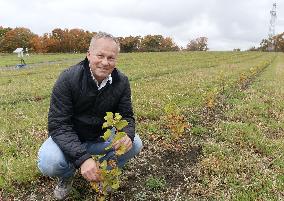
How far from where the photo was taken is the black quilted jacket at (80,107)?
613 centimetres

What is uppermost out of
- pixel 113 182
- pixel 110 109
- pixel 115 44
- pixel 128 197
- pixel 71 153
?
pixel 115 44

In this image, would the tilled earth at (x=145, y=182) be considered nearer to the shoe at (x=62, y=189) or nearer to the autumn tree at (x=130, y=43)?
the shoe at (x=62, y=189)

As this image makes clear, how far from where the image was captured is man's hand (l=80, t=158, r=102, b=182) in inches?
227

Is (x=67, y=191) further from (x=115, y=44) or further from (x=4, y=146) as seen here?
(x=4, y=146)

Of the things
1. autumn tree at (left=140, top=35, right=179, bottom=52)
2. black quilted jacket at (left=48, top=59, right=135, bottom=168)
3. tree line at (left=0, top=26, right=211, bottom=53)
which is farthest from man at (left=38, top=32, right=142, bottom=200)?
autumn tree at (left=140, top=35, right=179, bottom=52)

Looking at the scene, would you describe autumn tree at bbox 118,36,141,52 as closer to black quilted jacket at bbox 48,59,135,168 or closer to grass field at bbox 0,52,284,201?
grass field at bbox 0,52,284,201

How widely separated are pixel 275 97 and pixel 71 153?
1403 centimetres

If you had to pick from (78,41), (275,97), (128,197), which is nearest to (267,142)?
(128,197)

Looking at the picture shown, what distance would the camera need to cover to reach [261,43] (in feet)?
627

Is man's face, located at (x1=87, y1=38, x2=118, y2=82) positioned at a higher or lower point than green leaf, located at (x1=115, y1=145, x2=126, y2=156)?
higher

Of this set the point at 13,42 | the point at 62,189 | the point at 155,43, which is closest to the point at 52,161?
the point at 62,189

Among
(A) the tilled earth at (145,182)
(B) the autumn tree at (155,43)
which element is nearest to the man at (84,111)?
(A) the tilled earth at (145,182)

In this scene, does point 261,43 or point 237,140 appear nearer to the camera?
point 237,140

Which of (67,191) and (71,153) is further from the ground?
(71,153)
